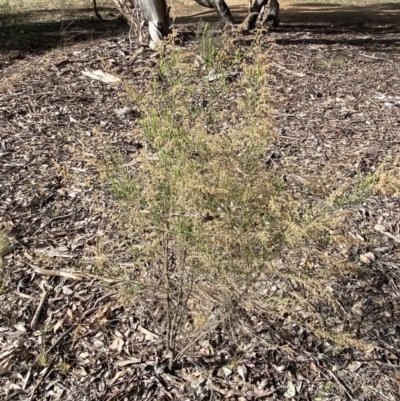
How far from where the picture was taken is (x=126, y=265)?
3205 millimetres

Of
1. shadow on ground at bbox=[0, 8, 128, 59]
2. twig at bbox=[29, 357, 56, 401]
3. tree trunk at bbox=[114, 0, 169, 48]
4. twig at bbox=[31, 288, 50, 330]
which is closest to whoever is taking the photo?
twig at bbox=[29, 357, 56, 401]

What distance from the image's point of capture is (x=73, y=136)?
4703mm

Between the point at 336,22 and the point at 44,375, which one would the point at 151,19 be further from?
the point at 336,22

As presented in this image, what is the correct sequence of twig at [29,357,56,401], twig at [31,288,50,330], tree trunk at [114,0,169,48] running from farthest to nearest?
tree trunk at [114,0,169,48]
twig at [31,288,50,330]
twig at [29,357,56,401]

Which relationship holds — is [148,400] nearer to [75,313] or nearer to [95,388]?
[95,388]

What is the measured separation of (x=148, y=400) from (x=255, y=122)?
1.36 meters

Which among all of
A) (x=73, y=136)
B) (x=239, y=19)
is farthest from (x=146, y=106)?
(x=239, y=19)

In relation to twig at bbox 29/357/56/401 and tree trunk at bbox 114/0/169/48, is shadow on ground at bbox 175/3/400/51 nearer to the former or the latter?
tree trunk at bbox 114/0/169/48

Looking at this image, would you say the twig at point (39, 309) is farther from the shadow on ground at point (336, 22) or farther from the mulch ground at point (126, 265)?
the shadow on ground at point (336, 22)

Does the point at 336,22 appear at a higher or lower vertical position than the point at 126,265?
lower

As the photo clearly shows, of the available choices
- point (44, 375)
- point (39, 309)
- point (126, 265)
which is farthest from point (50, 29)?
point (44, 375)

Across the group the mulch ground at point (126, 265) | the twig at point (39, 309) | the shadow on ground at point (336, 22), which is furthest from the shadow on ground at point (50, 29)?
the twig at point (39, 309)

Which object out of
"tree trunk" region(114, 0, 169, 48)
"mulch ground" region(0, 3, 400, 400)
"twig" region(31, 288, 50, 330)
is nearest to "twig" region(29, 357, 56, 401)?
"mulch ground" region(0, 3, 400, 400)

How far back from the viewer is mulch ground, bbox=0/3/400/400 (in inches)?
103
